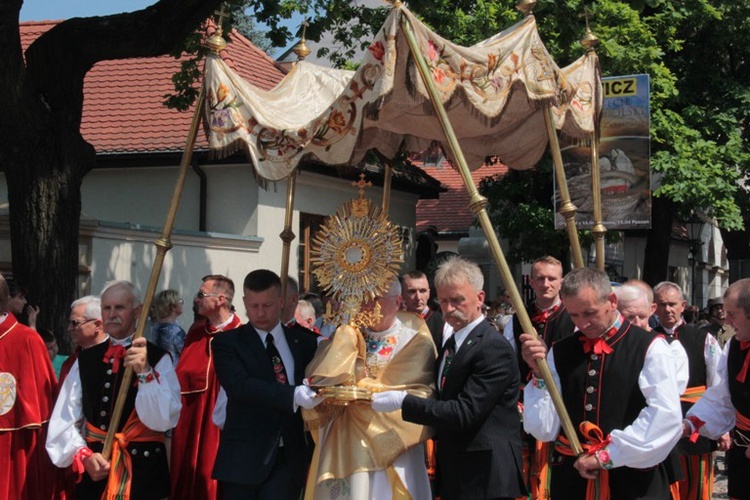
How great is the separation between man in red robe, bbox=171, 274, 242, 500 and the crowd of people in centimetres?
124

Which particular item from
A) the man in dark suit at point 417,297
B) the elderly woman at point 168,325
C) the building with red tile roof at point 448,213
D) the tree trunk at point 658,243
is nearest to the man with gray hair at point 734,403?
the man in dark suit at point 417,297

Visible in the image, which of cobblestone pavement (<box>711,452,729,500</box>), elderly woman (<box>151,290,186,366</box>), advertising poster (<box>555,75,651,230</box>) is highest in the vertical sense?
advertising poster (<box>555,75,651,230</box>)

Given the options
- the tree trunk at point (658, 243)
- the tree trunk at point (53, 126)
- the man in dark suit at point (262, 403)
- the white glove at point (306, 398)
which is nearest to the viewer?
the white glove at point (306, 398)

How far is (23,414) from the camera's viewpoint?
601 centimetres

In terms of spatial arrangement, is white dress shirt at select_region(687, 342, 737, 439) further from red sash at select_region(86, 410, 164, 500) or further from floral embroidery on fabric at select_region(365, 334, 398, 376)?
red sash at select_region(86, 410, 164, 500)

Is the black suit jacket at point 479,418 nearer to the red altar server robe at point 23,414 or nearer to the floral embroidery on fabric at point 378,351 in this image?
the floral embroidery on fabric at point 378,351

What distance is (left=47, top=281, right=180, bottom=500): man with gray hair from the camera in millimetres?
5637

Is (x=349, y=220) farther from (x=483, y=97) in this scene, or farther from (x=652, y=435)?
(x=652, y=435)

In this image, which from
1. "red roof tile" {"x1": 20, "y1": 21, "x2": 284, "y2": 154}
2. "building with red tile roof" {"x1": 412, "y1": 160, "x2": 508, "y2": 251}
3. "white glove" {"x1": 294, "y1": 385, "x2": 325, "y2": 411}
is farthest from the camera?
"building with red tile roof" {"x1": 412, "y1": 160, "x2": 508, "y2": 251}

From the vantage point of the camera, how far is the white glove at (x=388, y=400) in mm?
5191

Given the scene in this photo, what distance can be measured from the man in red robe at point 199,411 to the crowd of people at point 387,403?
1241 millimetres

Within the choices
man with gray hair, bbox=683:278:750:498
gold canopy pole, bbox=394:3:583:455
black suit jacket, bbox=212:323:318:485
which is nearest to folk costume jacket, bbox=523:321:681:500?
gold canopy pole, bbox=394:3:583:455

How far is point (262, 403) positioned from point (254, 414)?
22 centimetres

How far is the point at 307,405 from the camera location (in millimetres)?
5316
